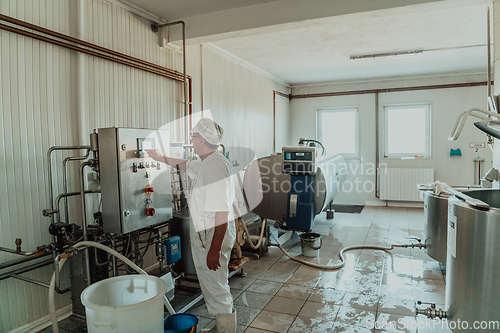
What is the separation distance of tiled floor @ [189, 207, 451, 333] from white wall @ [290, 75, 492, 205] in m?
2.84

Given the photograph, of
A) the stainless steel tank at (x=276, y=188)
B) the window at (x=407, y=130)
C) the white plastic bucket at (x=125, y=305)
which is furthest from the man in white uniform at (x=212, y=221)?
the window at (x=407, y=130)

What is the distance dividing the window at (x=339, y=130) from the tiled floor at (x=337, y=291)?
3175 mm

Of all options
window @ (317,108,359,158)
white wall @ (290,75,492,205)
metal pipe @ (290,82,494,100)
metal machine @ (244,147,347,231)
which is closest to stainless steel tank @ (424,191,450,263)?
metal machine @ (244,147,347,231)

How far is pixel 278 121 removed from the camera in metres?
7.39

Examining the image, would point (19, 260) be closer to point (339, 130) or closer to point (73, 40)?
point (73, 40)

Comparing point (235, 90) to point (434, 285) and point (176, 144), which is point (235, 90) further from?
point (434, 285)

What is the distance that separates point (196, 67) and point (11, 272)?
10.1ft

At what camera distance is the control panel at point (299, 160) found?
4230 millimetres

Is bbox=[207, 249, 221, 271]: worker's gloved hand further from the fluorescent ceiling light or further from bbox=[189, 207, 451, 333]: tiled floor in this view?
the fluorescent ceiling light

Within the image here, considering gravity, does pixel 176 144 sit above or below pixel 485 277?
above

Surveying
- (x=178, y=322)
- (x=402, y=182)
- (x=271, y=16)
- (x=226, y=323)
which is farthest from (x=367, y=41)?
(x=178, y=322)

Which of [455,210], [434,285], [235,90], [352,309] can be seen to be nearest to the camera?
[455,210]

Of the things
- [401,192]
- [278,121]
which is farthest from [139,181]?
[401,192]

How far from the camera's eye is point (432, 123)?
7.06m
